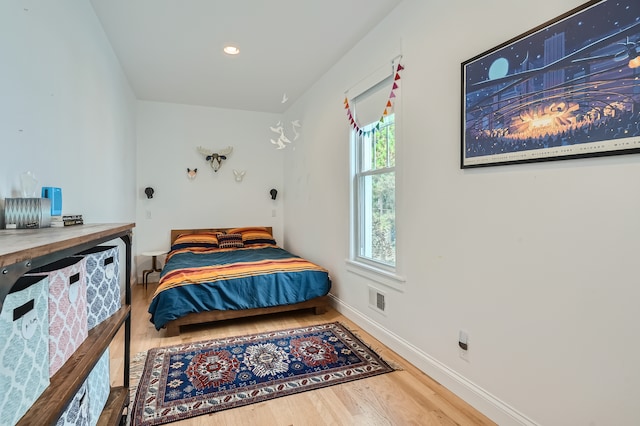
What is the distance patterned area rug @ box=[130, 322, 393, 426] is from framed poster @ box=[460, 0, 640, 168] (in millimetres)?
1640

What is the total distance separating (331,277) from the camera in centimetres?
367

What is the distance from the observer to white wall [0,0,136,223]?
137cm

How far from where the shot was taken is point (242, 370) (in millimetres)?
2293

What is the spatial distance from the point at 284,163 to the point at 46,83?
3855 mm

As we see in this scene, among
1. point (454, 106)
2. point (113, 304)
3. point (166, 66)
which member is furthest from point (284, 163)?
point (113, 304)

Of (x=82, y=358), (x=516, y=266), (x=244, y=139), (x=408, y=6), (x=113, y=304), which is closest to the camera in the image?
(x=82, y=358)

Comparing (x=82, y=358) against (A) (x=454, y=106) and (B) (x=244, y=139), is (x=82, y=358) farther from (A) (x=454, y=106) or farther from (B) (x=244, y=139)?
(B) (x=244, y=139)

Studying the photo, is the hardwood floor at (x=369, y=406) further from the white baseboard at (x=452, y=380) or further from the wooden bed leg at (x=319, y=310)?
the wooden bed leg at (x=319, y=310)

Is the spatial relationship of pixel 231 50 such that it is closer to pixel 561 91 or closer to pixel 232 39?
pixel 232 39

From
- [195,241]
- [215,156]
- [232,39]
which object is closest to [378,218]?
[232,39]

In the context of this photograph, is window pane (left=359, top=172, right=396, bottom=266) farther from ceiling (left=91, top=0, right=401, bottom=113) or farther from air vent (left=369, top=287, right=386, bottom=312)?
ceiling (left=91, top=0, right=401, bottom=113)

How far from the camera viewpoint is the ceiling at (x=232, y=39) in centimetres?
248

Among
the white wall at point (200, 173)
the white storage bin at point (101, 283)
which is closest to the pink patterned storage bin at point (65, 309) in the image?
the white storage bin at point (101, 283)

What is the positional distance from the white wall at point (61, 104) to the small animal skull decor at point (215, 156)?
1.80 meters
